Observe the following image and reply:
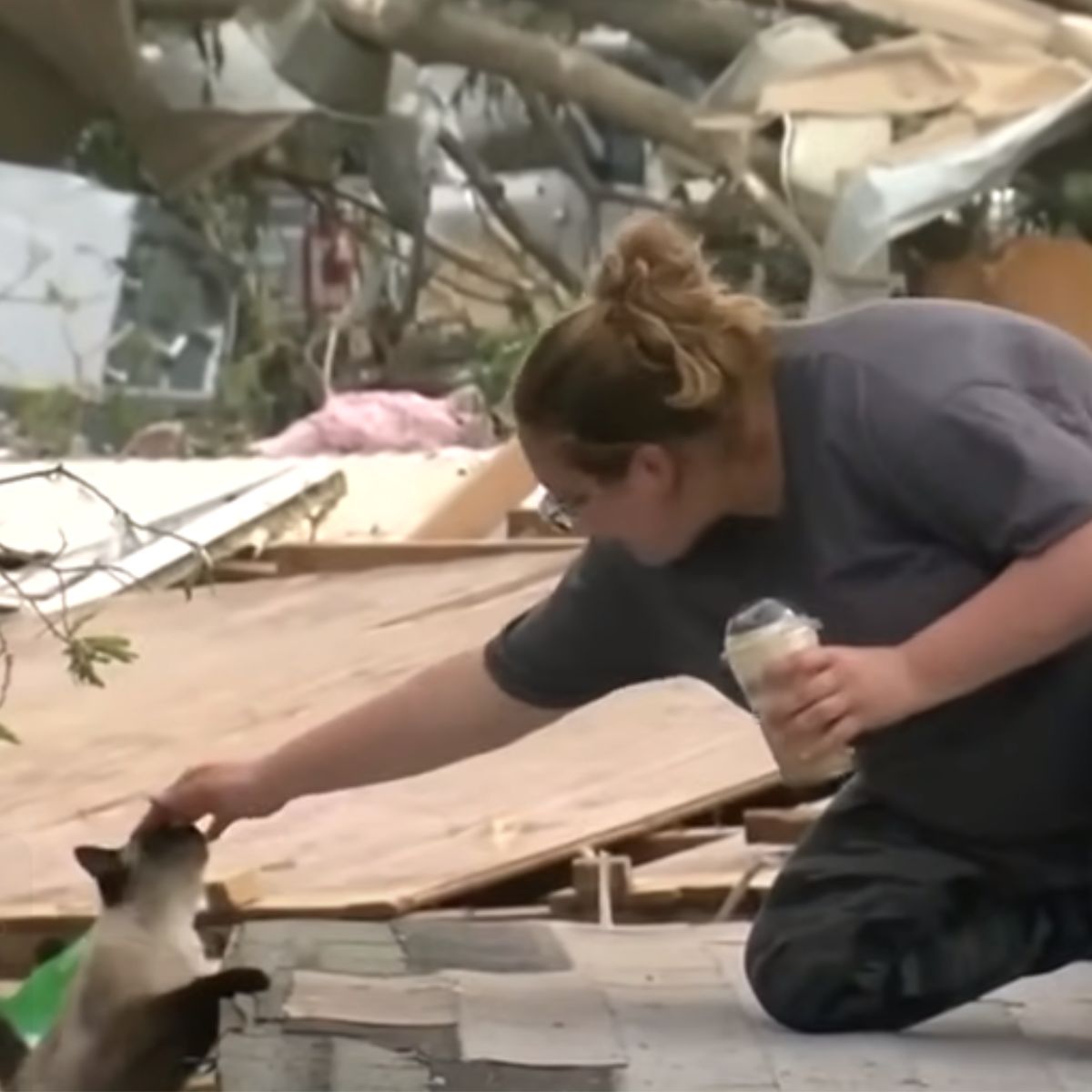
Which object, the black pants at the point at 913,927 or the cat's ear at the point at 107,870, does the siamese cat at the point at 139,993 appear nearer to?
the cat's ear at the point at 107,870

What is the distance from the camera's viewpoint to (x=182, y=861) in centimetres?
190

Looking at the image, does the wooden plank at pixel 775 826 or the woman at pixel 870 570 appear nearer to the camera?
the woman at pixel 870 570

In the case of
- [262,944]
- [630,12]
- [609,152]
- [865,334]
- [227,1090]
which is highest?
[865,334]

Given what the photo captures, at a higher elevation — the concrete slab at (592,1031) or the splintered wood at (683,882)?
the concrete slab at (592,1031)

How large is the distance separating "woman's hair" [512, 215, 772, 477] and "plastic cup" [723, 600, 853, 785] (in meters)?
Result: 0.14

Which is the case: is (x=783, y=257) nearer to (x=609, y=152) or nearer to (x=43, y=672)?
(x=609, y=152)

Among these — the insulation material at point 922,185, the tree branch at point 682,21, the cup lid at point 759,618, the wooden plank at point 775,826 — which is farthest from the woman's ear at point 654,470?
the tree branch at point 682,21

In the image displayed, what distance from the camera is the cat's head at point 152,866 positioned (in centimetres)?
187

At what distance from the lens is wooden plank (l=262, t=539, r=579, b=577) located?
375cm

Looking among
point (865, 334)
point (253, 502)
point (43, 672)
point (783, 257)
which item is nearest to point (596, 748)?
point (43, 672)

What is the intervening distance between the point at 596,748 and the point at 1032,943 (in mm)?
966

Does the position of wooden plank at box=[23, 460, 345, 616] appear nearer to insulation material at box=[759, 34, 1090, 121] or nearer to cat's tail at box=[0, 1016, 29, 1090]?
insulation material at box=[759, 34, 1090, 121]

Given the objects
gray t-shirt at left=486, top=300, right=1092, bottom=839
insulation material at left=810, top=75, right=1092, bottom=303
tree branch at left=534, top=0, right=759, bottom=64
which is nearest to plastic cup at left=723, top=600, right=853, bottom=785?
gray t-shirt at left=486, top=300, right=1092, bottom=839

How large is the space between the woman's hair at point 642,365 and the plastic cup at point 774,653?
0.14 metres
